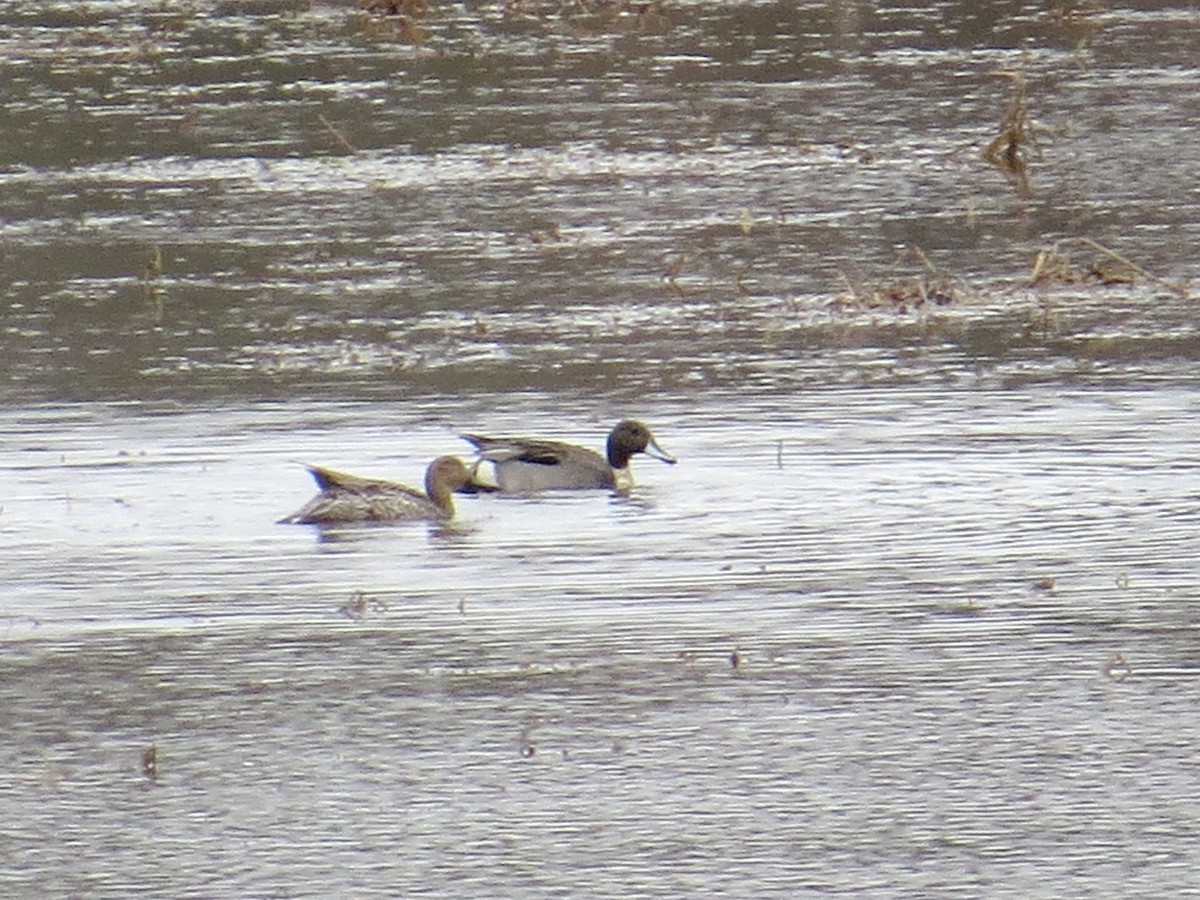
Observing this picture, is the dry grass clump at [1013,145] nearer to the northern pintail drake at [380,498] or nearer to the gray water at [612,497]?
the gray water at [612,497]

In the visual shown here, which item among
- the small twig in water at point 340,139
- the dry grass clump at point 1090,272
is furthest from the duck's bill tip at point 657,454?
the small twig in water at point 340,139

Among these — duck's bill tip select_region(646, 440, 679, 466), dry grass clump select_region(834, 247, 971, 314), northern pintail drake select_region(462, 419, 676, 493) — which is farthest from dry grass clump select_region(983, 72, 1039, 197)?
northern pintail drake select_region(462, 419, 676, 493)

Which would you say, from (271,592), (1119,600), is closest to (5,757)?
(271,592)

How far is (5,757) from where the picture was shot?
25.6ft

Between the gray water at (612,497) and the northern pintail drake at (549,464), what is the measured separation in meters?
0.09

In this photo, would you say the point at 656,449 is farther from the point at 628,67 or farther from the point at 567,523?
the point at 628,67

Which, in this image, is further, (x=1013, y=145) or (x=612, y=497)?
(x=1013, y=145)

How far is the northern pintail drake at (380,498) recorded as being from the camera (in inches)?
419

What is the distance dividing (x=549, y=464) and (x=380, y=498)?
78cm

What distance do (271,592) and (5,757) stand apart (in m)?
1.92

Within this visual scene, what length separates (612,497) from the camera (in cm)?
1127

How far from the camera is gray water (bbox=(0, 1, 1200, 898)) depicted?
716cm

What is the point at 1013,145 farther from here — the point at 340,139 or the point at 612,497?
the point at 612,497

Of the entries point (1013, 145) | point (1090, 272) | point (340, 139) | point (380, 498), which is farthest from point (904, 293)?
point (340, 139)
